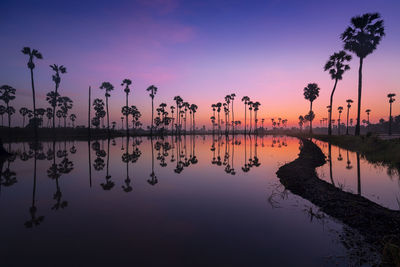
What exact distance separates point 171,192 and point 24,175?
446 inches

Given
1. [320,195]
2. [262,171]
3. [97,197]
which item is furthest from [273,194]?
[97,197]

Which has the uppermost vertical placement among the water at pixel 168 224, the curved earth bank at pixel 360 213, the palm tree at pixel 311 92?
the palm tree at pixel 311 92

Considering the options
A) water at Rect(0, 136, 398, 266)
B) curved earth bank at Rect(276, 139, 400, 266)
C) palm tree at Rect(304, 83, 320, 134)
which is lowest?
water at Rect(0, 136, 398, 266)

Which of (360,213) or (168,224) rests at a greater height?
(360,213)

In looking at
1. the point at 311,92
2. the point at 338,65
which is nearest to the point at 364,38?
the point at 338,65

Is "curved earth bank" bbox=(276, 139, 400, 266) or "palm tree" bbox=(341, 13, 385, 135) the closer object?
"curved earth bank" bbox=(276, 139, 400, 266)

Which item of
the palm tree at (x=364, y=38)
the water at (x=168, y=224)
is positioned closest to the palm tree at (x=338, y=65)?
the palm tree at (x=364, y=38)

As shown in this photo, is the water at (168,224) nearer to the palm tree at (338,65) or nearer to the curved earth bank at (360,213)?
the curved earth bank at (360,213)

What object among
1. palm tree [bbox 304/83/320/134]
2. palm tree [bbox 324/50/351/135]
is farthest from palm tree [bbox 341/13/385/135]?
palm tree [bbox 304/83/320/134]

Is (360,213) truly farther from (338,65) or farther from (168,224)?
(338,65)

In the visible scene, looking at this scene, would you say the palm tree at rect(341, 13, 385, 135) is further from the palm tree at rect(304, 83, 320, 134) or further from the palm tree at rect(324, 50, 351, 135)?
the palm tree at rect(304, 83, 320, 134)

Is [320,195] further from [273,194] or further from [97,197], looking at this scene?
[97,197]

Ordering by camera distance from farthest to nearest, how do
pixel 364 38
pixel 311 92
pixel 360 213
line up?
1. pixel 311 92
2. pixel 364 38
3. pixel 360 213

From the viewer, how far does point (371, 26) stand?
1264 inches
